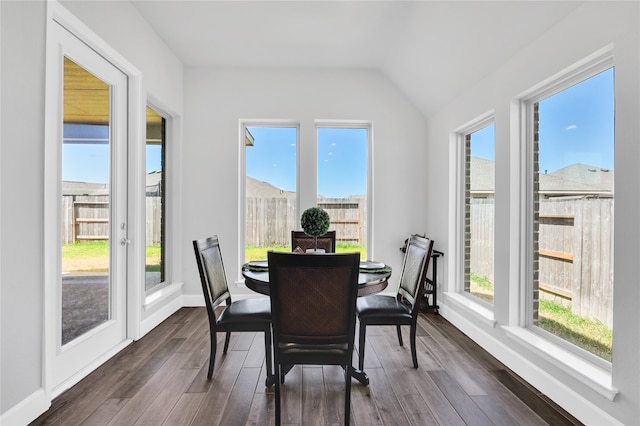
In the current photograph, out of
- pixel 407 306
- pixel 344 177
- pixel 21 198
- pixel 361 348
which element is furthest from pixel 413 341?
pixel 21 198

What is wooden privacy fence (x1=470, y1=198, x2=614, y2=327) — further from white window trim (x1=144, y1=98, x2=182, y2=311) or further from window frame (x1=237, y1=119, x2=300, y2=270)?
white window trim (x1=144, y1=98, x2=182, y2=311)

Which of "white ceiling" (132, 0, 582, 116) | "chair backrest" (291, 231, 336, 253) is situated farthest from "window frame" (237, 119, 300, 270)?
"chair backrest" (291, 231, 336, 253)

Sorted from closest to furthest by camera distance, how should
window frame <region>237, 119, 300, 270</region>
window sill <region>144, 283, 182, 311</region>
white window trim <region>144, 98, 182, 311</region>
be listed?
window sill <region>144, 283, 182, 311</region>, white window trim <region>144, 98, 182, 311</region>, window frame <region>237, 119, 300, 270</region>

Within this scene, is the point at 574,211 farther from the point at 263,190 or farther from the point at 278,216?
the point at 263,190

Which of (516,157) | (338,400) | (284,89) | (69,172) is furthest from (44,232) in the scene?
(516,157)

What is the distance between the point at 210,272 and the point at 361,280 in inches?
42.1

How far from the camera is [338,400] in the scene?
2027 millimetres

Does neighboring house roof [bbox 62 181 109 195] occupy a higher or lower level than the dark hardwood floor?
higher

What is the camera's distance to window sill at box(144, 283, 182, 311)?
321 cm

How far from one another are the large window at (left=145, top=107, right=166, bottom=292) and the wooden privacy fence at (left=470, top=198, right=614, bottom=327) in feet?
11.6

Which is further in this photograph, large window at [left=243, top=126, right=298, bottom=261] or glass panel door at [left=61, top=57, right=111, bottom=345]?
large window at [left=243, top=126, right=298, bottom=261]

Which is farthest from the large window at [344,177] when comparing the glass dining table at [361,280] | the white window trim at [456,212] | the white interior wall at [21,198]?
the white interior wall at [21,198]

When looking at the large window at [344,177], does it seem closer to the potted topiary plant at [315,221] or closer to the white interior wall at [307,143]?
the white interior wall at [307,143]

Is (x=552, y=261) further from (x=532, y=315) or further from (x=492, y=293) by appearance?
(x=492, y=293)
